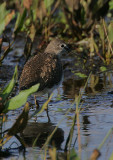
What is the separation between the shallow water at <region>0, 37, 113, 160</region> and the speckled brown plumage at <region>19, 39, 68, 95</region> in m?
0.35

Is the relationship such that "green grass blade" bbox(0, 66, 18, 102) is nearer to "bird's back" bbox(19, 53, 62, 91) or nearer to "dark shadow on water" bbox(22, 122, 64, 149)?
"dark shadow on water" bbox(22, 122, 64, 149)

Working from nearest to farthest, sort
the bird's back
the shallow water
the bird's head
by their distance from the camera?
the shallow water
the bird's back
the bird's head

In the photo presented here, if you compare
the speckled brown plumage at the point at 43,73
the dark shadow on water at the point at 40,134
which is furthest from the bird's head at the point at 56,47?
the dark shadow on water at the point at 40,134

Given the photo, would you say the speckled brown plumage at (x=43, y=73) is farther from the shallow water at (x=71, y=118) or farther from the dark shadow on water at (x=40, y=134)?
the dark shadow on water at (x=40, y=134)

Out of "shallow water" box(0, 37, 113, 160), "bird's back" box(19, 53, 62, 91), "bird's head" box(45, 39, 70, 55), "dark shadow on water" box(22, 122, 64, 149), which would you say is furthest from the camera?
"bird's head" box(45, 39, 70, 55)

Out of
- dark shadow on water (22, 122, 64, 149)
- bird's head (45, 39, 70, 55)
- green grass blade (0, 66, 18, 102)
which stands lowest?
dark shadow on water (22, 122, 64, 149)

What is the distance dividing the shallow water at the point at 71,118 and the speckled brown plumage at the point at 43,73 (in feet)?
1.15

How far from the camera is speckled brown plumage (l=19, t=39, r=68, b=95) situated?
634 cm

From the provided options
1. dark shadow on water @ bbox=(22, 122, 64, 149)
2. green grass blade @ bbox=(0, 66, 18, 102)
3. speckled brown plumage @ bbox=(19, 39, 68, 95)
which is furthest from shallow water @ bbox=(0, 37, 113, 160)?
green grass blade @ bbox=(0, 66, 18, 102)

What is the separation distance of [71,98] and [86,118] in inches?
44.2

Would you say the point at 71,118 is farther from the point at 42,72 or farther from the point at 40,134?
the point at 42,72

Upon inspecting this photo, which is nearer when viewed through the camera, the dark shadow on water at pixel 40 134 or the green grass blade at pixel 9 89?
the green grass blade at pixel 9 89

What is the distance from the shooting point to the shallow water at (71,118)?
4.76 metres

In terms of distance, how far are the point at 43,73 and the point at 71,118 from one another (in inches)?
36.9
